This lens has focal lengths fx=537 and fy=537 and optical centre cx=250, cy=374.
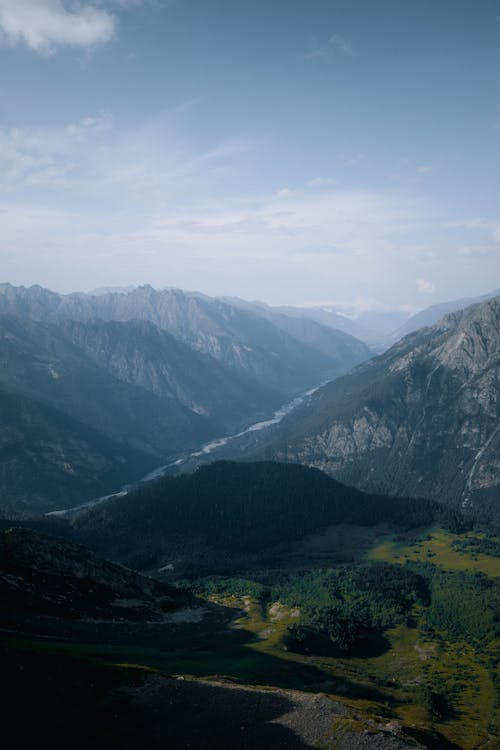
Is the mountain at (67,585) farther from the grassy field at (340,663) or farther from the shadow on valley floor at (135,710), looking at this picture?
the shadow on valley floor at (135,710)

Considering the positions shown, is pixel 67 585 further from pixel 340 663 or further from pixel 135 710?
pixel 135 710

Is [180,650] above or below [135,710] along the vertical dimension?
below

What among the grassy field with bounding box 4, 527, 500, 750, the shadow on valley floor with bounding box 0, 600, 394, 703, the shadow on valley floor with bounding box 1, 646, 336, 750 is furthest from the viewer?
the grassy field with bounding box 4, 527, 500, 750

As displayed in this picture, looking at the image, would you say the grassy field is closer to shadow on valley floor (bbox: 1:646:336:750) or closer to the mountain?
shadow on valley floor (bbox: 1:646:336:750)

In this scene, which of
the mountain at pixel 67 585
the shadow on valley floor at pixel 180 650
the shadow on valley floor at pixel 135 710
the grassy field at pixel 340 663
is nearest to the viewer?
the shadow on valley floor at pixel 135 710

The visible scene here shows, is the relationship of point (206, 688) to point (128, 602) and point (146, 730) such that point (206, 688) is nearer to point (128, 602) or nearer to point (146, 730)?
point (146, 730)

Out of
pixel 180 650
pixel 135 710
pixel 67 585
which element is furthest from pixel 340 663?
pixel 135 710

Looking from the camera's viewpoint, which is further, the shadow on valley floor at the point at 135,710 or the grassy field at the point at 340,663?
the grassy field at the point at 340,663

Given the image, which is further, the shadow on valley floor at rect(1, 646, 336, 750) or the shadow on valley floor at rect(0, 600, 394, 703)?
the shadow on valley floor at rect(0, 600, 394, 703)

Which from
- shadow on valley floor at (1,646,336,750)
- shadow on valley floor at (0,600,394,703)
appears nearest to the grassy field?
shadow on valley floor at (0,600,394,703)

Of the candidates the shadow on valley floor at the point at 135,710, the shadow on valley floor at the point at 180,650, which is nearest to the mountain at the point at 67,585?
the shadow on valley floor at the point at 180,650

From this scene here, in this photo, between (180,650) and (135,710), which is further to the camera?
(180,650)

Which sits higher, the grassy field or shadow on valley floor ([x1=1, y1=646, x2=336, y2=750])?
shadow on valley floor ([x1=1, y1=646, x2=336, y2=750])
